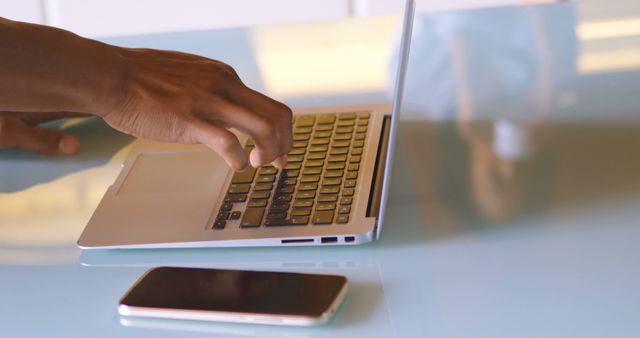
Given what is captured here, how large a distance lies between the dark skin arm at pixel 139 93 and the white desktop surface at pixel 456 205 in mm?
103

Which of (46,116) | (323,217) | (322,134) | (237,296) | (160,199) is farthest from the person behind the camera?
(46,116)

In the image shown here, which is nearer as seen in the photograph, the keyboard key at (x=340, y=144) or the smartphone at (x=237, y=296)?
the smartphone at (x=237, y=296)

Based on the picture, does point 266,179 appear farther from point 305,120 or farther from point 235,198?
point 305,120

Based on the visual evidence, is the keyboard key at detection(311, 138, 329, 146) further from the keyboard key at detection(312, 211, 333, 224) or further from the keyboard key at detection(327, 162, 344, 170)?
the keyboard key at detection(312, 211, 333, 224)

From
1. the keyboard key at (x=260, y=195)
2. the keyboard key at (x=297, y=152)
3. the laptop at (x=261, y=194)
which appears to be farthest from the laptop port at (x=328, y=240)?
the keyboard key at (x=297, y=152)

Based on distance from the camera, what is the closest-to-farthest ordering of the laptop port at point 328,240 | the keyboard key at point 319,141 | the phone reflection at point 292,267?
the phone reflection at point 292,267 → the laptop port at point 328,240 → the keyboard key at point 319,141

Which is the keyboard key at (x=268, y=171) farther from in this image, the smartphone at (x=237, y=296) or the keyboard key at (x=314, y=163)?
the smartphone at (x=237, y=296)

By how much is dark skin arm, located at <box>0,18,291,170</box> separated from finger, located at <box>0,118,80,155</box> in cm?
21

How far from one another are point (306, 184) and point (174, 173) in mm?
161

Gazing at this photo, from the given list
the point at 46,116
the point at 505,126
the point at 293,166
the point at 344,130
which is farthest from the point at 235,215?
the point at 46,116

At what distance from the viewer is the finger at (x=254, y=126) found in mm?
894

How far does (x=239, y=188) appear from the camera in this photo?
953mm

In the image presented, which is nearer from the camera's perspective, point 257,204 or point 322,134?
point 257,204

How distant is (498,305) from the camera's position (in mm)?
744
